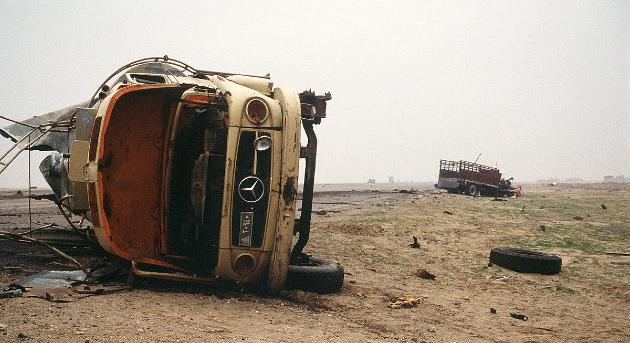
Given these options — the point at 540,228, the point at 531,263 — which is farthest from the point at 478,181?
the point at 531,263

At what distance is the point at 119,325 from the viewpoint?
9.27 feet

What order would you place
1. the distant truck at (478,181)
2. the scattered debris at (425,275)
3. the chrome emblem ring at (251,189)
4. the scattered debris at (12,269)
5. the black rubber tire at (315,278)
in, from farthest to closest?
1. the distant truck at (478,181)
2. the scattered debris at (425,275)
3. the scattered debris at (12,269)
4. the black rubber tire at (315,278)
5. the chrome emblem ring at (251,189)

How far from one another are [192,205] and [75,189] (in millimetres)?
1183

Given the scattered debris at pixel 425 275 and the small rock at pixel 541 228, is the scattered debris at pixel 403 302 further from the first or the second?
the small rock at pixel 541 228

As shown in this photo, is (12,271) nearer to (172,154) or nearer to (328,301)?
(172,154)

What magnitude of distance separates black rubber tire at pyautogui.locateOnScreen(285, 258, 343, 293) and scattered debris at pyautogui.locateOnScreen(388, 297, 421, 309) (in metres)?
0.61

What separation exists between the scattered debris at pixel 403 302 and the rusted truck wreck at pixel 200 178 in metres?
0.62

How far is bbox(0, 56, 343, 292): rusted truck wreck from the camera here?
3.76m

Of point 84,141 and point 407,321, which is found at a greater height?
point 84,141

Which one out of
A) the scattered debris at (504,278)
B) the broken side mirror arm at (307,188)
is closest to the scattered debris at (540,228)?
the scattered debris at (504,278)

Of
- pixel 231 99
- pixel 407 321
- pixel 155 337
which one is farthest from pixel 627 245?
pixel 155 337

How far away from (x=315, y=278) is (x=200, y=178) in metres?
1.56

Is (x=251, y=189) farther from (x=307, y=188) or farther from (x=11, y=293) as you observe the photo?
(x=11, y=293)

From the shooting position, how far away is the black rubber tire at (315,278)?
4.29 meters
